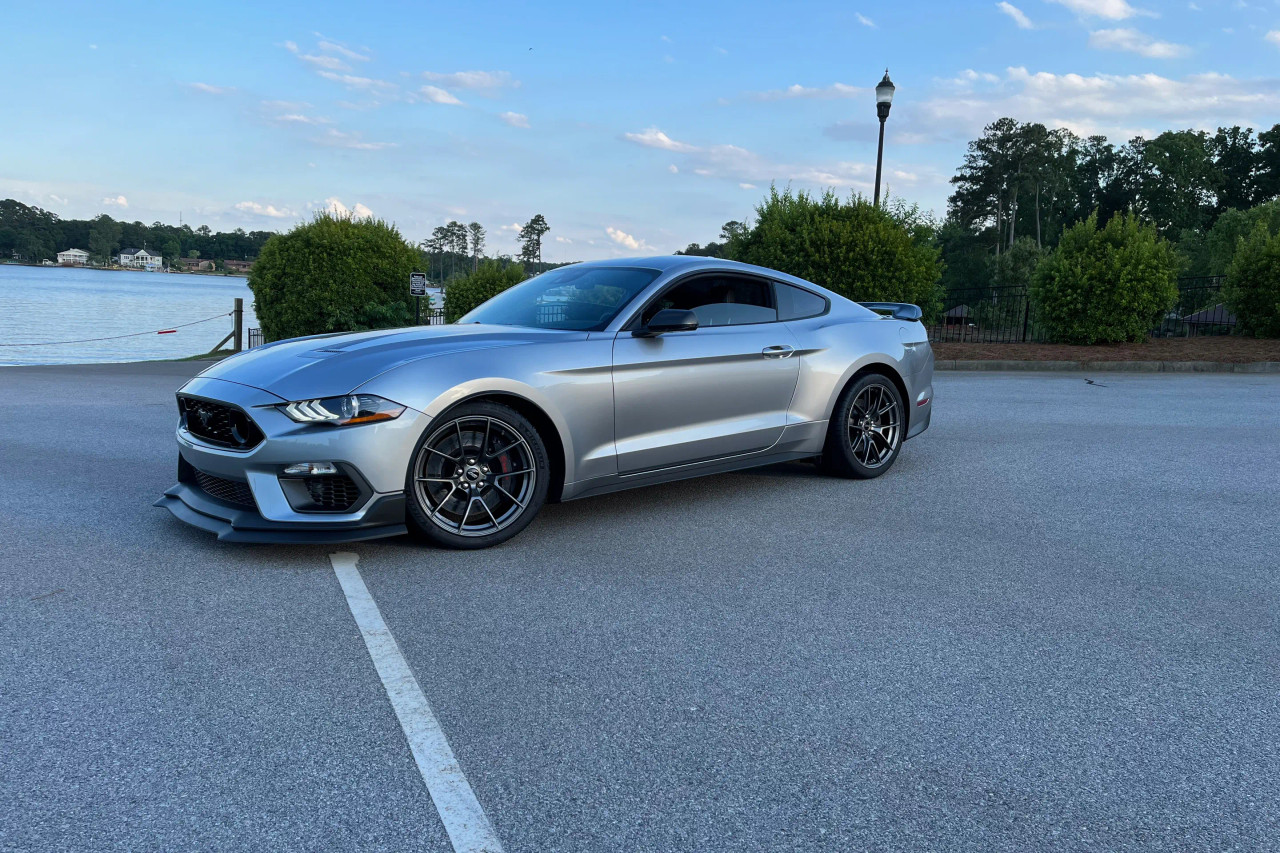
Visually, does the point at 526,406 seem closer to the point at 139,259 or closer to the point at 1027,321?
the point at 1027,321

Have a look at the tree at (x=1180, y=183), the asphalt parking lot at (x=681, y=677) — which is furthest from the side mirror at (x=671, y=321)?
the tree at (x=1180, y=183)

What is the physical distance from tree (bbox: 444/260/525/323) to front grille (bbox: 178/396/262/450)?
1774cm

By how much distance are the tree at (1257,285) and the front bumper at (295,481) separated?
2060cm

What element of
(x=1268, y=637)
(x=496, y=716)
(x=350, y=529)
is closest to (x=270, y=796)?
(x=496, y=716)

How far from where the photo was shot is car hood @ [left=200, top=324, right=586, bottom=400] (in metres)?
4.55

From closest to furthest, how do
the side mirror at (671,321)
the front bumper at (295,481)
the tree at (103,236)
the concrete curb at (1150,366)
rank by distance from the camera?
the front bumper at (295,481) → the side mirror at (671,321) → the concrete curb at (1150,366) → the tree at (103,236)

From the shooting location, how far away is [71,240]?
447 ft

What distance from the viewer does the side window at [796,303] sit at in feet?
20.7

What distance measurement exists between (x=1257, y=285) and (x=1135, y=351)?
163 inches

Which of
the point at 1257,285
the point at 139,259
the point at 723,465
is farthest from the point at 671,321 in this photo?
the point at 139,259

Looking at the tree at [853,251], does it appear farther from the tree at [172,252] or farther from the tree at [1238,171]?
the tree at [172,252]

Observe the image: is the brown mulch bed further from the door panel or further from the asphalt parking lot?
the door panel

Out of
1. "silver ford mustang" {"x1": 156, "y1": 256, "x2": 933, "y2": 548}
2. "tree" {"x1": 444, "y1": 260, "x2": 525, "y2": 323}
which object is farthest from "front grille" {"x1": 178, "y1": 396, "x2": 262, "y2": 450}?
"tree" {"x1": 444, "y1": 260, "x2": 525, "y2": 323}

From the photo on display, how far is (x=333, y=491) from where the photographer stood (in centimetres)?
448
